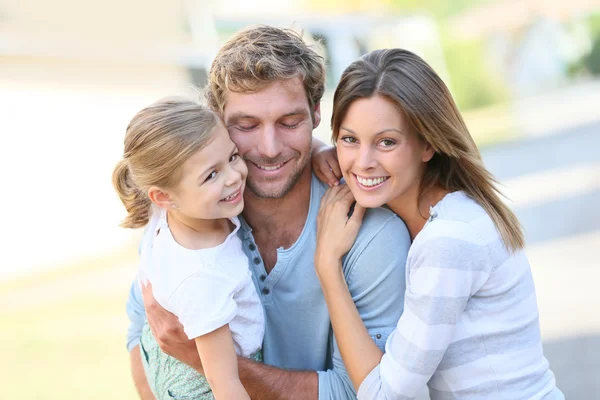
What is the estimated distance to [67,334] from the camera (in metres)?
6.23

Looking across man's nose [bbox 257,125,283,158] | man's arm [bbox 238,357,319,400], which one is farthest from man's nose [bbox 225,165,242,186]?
man's arm [bbox 238,357,319,400]

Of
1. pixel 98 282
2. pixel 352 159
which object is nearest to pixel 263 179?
pixel 352 159

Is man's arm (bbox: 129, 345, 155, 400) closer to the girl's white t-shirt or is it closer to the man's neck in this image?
the girl's white t-shirt

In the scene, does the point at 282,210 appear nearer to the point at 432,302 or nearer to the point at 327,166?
the point at 327,166

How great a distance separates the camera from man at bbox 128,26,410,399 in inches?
92.2

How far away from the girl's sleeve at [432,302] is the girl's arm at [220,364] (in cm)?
41

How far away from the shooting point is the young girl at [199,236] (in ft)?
6.92

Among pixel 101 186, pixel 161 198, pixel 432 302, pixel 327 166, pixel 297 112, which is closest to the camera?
pixel 432 302

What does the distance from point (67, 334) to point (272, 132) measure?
4.49 metres

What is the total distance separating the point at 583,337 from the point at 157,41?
25.3 ft

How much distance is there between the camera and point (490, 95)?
68.7 feet

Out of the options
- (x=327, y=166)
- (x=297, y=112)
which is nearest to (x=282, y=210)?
(x=327, y=166)

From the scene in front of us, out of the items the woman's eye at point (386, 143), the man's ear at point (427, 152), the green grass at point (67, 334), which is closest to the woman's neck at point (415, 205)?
the man's ear at point (427, 152)

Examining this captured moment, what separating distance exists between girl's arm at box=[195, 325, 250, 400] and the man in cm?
16
